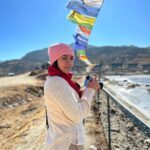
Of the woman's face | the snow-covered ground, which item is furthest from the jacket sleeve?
the snow-covered ground

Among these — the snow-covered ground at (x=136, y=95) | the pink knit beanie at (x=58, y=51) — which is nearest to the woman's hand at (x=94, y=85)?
the pink knit beanie at (x=58, y=51)

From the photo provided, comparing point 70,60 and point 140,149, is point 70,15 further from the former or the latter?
point 140,149

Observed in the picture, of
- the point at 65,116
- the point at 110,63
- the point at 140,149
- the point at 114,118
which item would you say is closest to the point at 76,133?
the point at 65,116

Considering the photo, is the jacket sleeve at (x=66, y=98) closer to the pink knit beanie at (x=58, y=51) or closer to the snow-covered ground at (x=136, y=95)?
the pink knit beanie at (x=58, y=51)

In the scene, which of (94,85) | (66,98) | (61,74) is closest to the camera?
(66,98)

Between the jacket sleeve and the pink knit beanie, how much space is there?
216 mm

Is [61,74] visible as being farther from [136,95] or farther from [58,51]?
[136,95]

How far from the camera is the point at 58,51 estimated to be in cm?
287

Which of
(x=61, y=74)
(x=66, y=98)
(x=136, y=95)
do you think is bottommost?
(x=136, y=95)

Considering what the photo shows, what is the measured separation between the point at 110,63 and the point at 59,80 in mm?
180979

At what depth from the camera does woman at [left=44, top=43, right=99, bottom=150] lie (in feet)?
8.84

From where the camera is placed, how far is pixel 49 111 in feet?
9.36

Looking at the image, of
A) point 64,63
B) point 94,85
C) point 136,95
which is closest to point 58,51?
point 64,63

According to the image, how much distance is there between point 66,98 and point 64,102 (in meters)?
0.04
